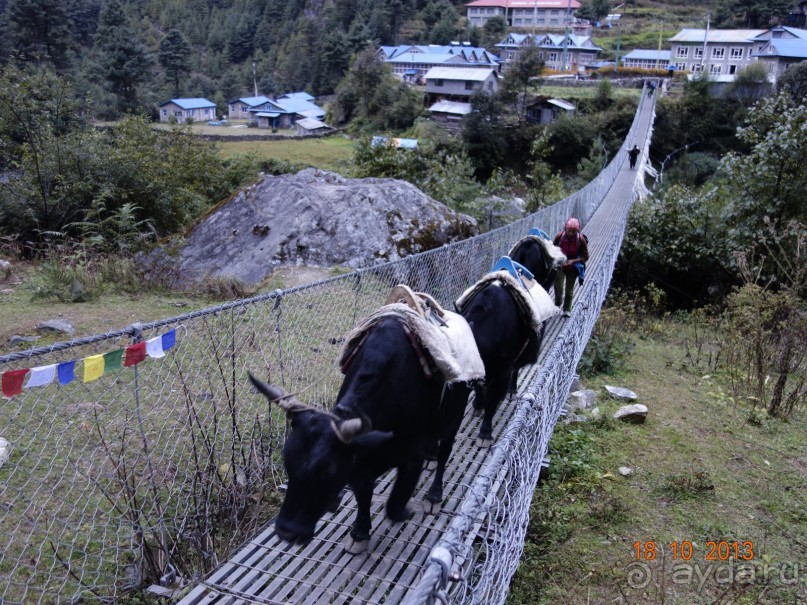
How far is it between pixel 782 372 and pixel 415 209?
472cm

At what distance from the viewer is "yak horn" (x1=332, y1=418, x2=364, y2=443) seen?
6.95 ft

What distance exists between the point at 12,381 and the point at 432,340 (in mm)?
1658

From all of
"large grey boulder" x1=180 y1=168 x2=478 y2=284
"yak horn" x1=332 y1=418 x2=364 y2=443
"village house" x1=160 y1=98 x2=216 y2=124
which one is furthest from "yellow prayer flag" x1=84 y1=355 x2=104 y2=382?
"village house" x1=160 y1=98 x2=216 y2=124

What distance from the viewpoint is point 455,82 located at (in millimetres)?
38562

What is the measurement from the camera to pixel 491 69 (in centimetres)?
3884

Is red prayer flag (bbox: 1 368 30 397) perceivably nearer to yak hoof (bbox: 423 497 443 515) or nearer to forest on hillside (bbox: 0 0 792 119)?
yak hoof (bbox: 423 497 443 515)

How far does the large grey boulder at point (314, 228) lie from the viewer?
725 cm

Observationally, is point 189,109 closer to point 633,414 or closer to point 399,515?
point 633,414

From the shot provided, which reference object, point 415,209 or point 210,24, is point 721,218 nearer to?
point 415,209

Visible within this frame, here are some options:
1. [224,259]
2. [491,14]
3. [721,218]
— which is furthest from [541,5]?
[224,259]

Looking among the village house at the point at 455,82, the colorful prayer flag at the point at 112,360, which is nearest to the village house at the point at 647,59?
the village house at the point at 455,82

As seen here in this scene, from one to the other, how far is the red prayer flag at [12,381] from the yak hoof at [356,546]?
1.60m

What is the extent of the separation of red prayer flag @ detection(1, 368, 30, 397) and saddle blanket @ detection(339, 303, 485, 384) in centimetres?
131
